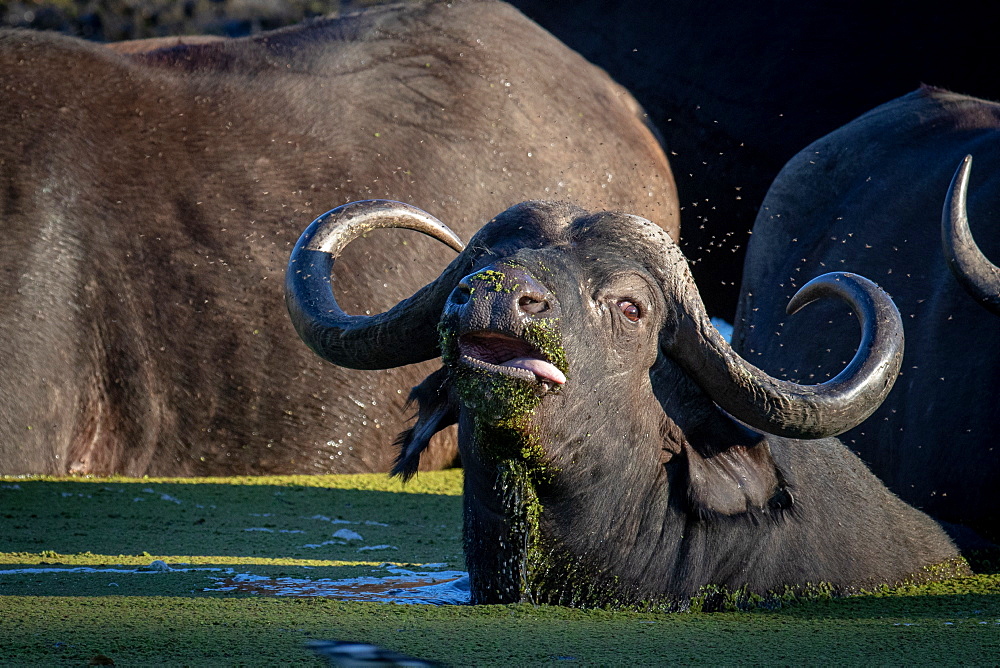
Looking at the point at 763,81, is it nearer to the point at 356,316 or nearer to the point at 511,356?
the point at 356,316

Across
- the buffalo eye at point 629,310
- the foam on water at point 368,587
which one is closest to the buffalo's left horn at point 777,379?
the buffalo eye at point 629,310

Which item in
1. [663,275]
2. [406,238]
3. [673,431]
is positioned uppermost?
[663,275]

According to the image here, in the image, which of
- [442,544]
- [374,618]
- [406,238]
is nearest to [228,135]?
[406,238]

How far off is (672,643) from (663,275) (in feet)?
3.20

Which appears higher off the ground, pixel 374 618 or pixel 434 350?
pixel 434 350

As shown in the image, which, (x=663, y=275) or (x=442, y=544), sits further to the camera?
(x=442, y=544)

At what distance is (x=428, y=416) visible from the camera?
371 centimetres

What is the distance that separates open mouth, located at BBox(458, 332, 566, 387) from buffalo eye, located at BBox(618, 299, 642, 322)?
351mm

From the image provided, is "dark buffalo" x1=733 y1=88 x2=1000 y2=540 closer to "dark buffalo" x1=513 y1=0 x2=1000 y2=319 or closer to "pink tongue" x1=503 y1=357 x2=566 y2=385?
"dark buffalo" x1=513 y1=0 x2=1000 y2=319

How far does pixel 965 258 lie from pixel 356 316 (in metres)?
1.77

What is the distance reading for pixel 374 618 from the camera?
3.17 m

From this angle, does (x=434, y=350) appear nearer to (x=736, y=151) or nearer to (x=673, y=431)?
(x=673, y=431)

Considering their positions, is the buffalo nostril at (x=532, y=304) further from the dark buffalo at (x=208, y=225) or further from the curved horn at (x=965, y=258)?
the dark buffalo at (x=208, y=225)

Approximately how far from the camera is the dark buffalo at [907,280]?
4.79 meters
